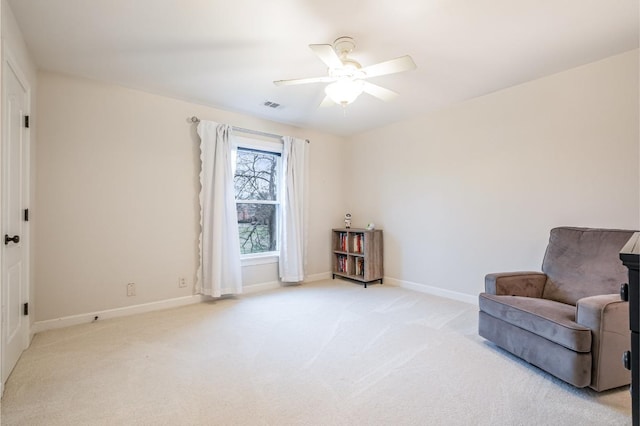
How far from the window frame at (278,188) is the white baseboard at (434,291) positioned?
1.77 meters

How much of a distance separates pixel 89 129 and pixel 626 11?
4501 millimetres

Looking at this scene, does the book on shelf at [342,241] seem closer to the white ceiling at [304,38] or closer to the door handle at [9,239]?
the white ceiling at [304,38]

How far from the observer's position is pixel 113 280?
10.2 feet

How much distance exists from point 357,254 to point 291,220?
113 centimetres

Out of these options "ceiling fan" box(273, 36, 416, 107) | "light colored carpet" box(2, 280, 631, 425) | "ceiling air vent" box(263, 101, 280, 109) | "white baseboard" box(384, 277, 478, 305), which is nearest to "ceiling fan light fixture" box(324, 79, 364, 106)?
"ceiling fan" box(273, 36, 416, 107)

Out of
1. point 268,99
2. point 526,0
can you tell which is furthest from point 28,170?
point 526,0

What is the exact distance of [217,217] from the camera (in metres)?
3.64

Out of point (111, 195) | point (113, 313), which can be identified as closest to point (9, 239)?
point (111, 195)

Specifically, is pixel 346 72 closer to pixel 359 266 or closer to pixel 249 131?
pixel 249 131

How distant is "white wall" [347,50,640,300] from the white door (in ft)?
13.1

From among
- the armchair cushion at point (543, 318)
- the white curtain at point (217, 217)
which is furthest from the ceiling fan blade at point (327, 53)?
the armchair cushion at point (543, 318)

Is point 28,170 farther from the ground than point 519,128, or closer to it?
closer to it

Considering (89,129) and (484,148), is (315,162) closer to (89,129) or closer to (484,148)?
(484,148)

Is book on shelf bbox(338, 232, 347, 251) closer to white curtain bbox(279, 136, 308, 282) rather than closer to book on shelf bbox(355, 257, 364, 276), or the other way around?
book on shelf bbox(355, 257, 364, 276)
